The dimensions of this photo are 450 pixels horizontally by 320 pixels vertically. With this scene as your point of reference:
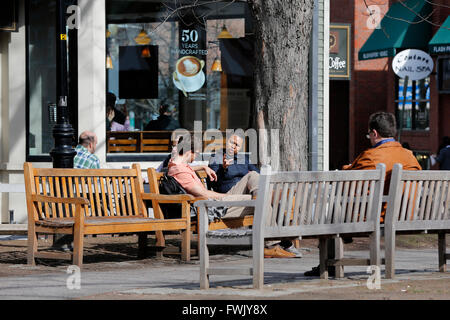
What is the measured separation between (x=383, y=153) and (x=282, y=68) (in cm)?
251

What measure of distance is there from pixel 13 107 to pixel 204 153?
319 centimetres

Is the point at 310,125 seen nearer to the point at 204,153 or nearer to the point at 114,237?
the point at 204,153

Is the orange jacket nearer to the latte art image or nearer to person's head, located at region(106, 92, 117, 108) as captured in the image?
person's head, located at region(106, 92, 117, 108)

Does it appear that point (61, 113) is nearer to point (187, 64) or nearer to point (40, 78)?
point (40, 78)

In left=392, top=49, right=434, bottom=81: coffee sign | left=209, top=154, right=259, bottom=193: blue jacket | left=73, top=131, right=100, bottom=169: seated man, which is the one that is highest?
left=392, top=49, right=434, bottom=81: coffee sign

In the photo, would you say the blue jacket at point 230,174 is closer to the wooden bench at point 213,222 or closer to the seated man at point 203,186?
the seated man at point 203,186

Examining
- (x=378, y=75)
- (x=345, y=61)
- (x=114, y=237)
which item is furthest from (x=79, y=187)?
(x=378, y=75)

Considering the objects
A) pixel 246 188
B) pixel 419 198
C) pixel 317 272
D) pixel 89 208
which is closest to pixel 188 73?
pixel 246 188

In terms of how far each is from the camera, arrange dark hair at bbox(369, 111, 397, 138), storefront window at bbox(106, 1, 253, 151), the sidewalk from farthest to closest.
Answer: storefront window at bbox(106, 1, 253, 151), dark hair at bbox(369, 111, 397, 138), the sidewalk

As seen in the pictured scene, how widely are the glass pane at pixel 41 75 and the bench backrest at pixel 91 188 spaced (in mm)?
4801

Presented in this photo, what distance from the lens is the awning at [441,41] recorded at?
2917 centimetres

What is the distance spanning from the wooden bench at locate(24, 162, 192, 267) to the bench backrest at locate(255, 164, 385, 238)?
2.26 metres

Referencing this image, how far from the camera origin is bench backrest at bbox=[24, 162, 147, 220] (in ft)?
34.9

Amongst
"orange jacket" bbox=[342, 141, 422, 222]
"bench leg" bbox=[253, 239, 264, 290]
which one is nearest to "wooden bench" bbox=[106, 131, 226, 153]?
"orange jacket" bbox=[342, 141, 422, 222]
